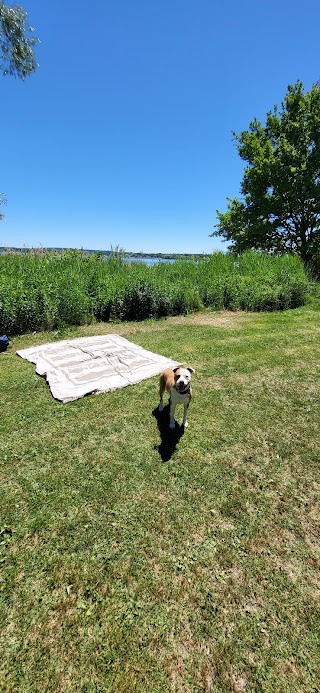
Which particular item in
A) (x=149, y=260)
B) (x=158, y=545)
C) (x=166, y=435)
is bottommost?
(x=158, y=545)

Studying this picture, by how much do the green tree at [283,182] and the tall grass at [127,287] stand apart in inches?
365

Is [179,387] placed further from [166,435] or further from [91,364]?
[91,364]

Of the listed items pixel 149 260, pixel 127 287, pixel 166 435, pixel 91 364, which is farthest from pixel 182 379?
pixel 149 260

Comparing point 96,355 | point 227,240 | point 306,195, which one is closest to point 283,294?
point 96,355

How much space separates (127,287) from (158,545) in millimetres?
8093

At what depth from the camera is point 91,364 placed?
5.74 m

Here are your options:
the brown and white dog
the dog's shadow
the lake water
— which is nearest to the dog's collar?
the brown and white dog

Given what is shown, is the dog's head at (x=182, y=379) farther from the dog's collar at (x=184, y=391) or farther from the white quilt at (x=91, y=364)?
the white quilt at (x=91, y=364)

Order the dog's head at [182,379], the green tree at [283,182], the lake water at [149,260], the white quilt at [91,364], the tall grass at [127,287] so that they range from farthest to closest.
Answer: the green tree at [283,182]
the lake water at [149,260]
the tall grass at [127,287]
the white quilt at [91,364]
the dog's head at [182,379]

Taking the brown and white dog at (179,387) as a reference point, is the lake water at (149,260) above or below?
above

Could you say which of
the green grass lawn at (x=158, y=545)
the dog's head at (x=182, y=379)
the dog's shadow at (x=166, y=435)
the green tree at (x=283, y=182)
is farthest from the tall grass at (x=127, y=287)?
the green tree at (x=283, y=182)

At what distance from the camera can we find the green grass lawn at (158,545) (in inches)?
65.7

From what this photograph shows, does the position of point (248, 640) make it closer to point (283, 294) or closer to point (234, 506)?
point (234, 506)

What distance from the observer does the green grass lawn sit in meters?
1.67
